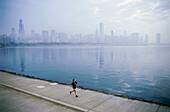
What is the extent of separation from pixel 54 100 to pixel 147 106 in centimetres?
607

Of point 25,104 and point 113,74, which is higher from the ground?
point 25,104

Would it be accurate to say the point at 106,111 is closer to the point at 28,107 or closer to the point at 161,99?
the point at 28,107

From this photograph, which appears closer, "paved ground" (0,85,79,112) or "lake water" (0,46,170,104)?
"paved ground" (0,85,79,112)

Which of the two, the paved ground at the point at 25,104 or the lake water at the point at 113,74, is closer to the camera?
the paved ground at the point at 25,104

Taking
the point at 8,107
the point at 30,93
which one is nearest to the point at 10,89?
the point at 30,93

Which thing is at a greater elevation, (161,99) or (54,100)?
(54,100)

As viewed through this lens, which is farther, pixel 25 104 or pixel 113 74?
pixel 113 74

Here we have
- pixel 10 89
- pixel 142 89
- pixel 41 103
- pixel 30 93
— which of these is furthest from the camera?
pixel 142 89

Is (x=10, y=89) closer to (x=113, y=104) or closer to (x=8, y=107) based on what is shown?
(x=8, y=107)

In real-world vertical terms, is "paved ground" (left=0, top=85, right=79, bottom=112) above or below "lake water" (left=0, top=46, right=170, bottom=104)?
above

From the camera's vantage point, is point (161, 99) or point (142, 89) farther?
point (142, 89)

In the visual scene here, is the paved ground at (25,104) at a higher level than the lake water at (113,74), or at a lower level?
higher

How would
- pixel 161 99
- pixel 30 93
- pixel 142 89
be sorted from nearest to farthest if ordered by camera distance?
pixel 30 93, pixel 161 99, pixel 142 89

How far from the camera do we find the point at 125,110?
8312 millimetres
